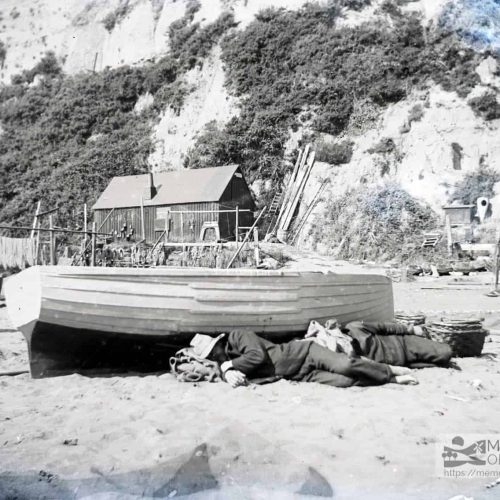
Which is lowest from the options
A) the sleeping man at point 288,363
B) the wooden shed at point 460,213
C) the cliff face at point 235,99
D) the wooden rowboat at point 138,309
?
the sleeping man at point 288,363

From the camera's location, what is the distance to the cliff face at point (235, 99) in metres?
23.9

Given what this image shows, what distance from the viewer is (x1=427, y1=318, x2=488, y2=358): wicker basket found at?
18.9 ft

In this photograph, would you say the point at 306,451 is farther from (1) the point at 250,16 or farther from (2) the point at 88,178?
(1) the point at 250,16

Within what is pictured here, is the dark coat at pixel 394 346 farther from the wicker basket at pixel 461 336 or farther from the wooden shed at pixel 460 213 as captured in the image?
the wooden shed at pixel 460 213

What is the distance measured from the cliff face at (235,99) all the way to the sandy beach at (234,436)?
20153 millimetres

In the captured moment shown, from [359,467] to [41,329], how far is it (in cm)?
329

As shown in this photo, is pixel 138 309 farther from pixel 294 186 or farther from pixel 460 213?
pixel 294 186

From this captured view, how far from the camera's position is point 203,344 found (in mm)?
4875

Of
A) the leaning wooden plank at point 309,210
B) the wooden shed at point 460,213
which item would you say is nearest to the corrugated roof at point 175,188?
the leaning wooden plank at point 309,210

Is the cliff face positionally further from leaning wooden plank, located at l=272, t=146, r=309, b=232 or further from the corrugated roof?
the corrugated roof

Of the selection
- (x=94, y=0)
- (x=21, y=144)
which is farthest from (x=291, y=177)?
(x=94, y=0)

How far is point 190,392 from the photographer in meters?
4.36

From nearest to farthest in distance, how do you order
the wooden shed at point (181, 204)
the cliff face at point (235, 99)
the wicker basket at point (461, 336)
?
the wicker basket at point (461, 336)
the cliff face at point (235, 99)
the wooden shed at point (181, 204)

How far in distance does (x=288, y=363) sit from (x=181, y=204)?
2153 centimetres
